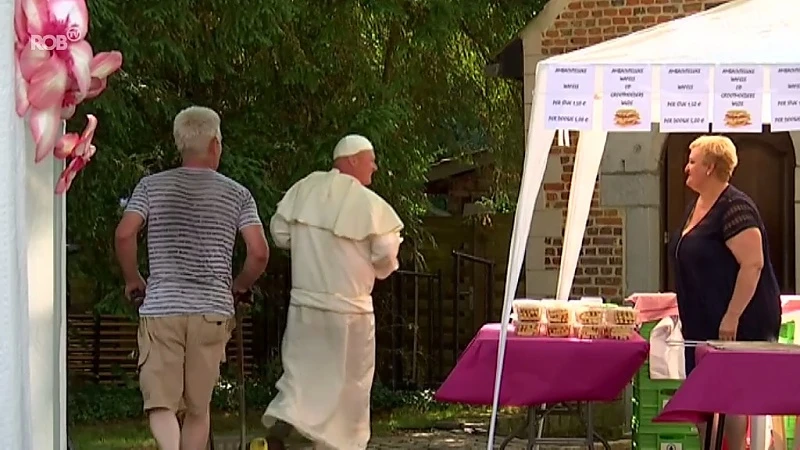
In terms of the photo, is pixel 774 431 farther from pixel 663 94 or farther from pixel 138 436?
pixel 138 436

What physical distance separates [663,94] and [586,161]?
2375 millimetres

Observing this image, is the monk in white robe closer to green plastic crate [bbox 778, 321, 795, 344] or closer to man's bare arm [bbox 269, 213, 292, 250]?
man's bare arm [bbox 269, 213, 292, 250]

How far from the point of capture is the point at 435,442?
1025 cm

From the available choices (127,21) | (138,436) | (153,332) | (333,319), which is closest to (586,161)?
(333,319)

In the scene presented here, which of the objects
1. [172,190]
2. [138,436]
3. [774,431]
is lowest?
[138,436]

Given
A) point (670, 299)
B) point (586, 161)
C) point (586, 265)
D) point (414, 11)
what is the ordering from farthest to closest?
point (414, 11), point (586, 265), point (586, 161), point (670, 299)

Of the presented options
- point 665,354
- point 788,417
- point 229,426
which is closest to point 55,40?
point 665,354

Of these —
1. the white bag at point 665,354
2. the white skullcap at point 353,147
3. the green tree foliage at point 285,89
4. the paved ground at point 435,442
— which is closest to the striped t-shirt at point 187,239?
the white skullcap at point 353,147

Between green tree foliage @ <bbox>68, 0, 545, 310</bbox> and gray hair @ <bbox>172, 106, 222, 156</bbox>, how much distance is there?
3.17m

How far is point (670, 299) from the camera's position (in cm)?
673

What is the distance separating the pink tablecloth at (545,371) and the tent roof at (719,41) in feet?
4.05

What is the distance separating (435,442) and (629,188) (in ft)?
7.74

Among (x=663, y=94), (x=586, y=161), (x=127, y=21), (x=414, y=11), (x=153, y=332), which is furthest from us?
(x=414, y=11)

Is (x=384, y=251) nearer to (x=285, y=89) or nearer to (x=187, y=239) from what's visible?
(x=187, y=239)
